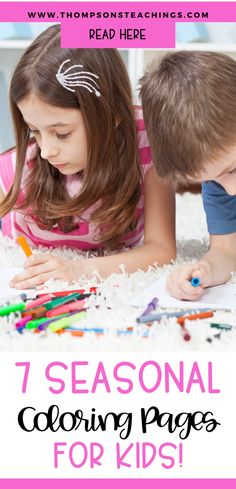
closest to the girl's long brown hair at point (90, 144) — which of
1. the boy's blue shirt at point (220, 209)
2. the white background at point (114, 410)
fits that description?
the boy's blue shirt at point (220, 209)

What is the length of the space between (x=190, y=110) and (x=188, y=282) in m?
0.23

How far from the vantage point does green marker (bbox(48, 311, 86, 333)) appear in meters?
0.75

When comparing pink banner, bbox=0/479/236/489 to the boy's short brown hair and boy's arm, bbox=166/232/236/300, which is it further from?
the boy's short brown hair

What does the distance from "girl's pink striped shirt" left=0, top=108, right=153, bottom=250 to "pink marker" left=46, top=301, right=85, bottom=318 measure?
374 mm

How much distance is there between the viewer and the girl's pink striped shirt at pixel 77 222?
1167 millimetres

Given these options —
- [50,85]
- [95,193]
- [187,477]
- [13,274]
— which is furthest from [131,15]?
[187,477]

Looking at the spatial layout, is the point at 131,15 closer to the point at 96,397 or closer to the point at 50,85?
the point at 50,85

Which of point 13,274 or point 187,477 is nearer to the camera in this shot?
point 187,477

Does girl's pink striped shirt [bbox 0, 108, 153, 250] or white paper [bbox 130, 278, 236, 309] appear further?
girl's pink striped shirt [bbox 0, 108, 153, 250]

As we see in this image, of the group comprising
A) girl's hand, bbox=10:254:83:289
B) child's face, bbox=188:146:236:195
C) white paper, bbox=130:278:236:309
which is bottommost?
white paper, bbox=130:278:236:309

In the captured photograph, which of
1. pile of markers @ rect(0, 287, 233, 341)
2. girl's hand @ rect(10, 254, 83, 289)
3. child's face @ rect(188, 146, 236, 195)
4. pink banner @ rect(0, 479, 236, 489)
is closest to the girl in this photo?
girl's hand @ rect(10, 254, 83, 289)

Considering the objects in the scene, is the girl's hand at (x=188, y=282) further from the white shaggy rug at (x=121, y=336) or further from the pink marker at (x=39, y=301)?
the pink marker at (x=39, y=301)

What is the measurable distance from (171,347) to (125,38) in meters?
0.56

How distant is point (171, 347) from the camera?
0.70m
